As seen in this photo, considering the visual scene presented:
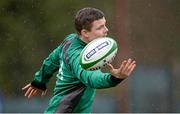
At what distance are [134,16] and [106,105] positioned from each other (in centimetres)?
93

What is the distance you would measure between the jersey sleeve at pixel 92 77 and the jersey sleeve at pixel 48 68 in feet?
1.54

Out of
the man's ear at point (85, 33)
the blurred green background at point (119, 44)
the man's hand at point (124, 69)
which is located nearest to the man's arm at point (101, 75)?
the man's hand at point (124, 69)

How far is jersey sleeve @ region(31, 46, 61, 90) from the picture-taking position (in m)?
5.00

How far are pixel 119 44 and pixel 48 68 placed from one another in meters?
2.28

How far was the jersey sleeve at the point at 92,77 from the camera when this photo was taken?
4.21 meters

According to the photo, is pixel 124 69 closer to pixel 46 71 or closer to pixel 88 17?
pixel 88 17

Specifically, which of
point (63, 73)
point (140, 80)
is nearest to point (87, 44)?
point (63, 73)

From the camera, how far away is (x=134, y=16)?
734 cm

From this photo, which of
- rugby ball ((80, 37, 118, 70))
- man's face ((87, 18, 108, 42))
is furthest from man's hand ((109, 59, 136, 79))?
man's face ((87, 18, 108, 42))

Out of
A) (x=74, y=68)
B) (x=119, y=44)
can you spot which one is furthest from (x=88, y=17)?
(x=119, y=44)

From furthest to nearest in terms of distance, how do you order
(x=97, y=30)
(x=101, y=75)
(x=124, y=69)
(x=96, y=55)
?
1. (x=97, y=30)
2. (x=96, y=55)
3. (x=101, y=75)
4. (x=124, y=69)

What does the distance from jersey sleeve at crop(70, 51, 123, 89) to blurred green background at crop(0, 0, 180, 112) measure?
9.09ft

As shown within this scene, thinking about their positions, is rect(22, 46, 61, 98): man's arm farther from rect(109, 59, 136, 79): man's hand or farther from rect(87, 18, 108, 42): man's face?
rect(109, 59, 136, 79): man's hand

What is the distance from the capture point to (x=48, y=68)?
5.05 m
